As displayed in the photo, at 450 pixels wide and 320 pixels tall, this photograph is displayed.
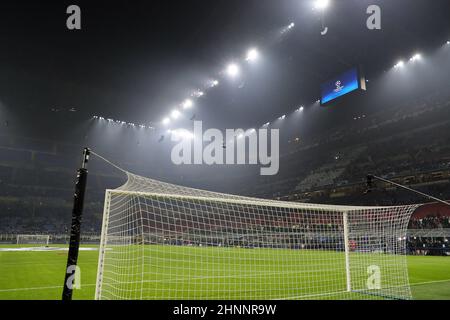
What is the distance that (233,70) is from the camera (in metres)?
18.8

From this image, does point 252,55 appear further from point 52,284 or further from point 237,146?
point 237,146

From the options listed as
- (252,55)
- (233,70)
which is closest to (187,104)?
(233,70)

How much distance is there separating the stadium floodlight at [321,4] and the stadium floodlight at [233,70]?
6267 millimetres

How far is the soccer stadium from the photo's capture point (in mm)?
6617

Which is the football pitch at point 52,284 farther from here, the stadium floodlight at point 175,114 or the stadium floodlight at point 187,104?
the stadium floodlight at point 175,114

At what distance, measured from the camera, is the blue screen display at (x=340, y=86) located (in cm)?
1559

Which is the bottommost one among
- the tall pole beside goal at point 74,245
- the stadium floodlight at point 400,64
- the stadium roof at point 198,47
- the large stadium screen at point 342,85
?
the tall pole beside goal at point 74,245

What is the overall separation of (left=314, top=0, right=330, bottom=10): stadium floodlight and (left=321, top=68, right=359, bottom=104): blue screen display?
4036 mm

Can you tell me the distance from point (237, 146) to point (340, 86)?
903 inches

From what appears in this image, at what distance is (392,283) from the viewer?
6996mm

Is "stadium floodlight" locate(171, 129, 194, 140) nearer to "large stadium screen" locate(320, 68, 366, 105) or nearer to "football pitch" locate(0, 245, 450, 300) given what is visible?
"large stadium screen" locate(320, 68, 366, 105)

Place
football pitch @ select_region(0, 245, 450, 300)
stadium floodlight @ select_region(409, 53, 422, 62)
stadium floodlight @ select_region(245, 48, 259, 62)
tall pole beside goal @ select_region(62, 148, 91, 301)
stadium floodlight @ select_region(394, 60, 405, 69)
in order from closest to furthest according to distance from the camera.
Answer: tall pole beside goal @ select_region(62, 148, 91, 301) < football pitch @ select_region(0, 245, 450, 300) < stadium floodlight @ select_region(245, 48, 259, 62) < stadium floodlight @ select_region(409, 53, 422, 62) < stadium floodlight @ select_region(394, 60, 405, 69)

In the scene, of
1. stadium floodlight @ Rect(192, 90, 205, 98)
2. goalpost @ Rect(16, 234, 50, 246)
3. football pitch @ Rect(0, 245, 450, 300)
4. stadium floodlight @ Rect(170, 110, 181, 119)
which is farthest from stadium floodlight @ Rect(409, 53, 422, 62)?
goalpost @ Rect(16, 234, 50, 246)

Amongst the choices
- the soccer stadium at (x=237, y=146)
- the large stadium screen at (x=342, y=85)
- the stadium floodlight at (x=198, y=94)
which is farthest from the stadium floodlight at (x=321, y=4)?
the stadium floodlight at (x=198, y=94)
